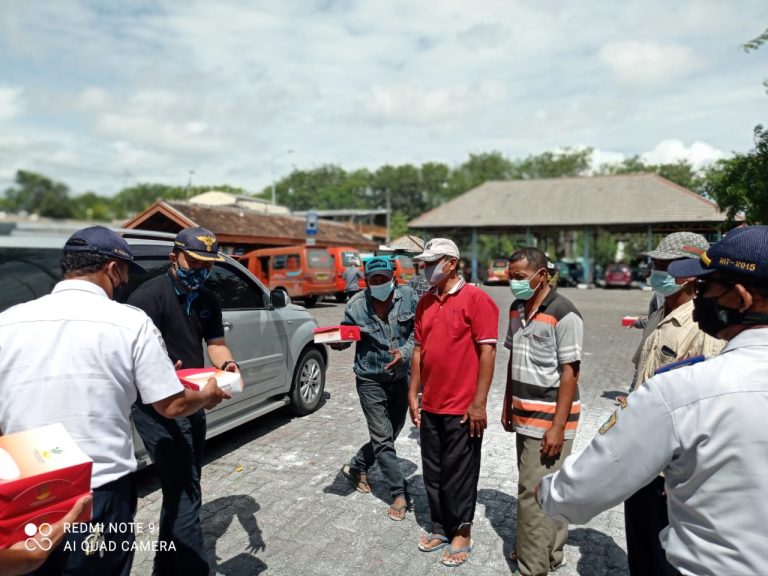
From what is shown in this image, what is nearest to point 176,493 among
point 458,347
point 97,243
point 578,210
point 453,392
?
point 97,243

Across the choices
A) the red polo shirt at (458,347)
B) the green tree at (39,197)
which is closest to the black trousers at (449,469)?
the red polo shirt at (458,347)

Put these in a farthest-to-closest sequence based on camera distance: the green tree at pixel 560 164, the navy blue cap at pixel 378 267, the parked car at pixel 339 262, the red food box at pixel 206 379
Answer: the green tree at pixel 560 164, the parked car at pixel 339 262, the navy blue cap at pixel 378 267, the red food box at pixel 206 379

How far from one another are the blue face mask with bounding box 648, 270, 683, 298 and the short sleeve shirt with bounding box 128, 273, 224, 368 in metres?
2.81

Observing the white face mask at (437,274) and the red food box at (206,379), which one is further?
the white face mask at (437,274)

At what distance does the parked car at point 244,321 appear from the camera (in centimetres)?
400

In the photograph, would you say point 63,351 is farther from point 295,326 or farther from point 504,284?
point 504,284

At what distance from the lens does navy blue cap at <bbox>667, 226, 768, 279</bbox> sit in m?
1.38

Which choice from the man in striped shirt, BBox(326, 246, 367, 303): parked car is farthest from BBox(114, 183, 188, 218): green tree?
the man in striped shirt

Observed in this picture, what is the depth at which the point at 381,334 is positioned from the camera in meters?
3.98

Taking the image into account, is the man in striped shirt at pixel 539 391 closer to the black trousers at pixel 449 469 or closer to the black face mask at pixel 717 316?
the black trousers at pixel 449 469

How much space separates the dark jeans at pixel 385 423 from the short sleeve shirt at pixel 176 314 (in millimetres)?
1338

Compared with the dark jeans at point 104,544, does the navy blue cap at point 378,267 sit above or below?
above

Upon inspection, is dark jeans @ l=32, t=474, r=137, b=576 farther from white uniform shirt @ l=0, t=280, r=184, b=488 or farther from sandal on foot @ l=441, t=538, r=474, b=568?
sandal on foot @ l=441, t=538, r=474, b=568

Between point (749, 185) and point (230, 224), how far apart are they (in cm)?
2045
